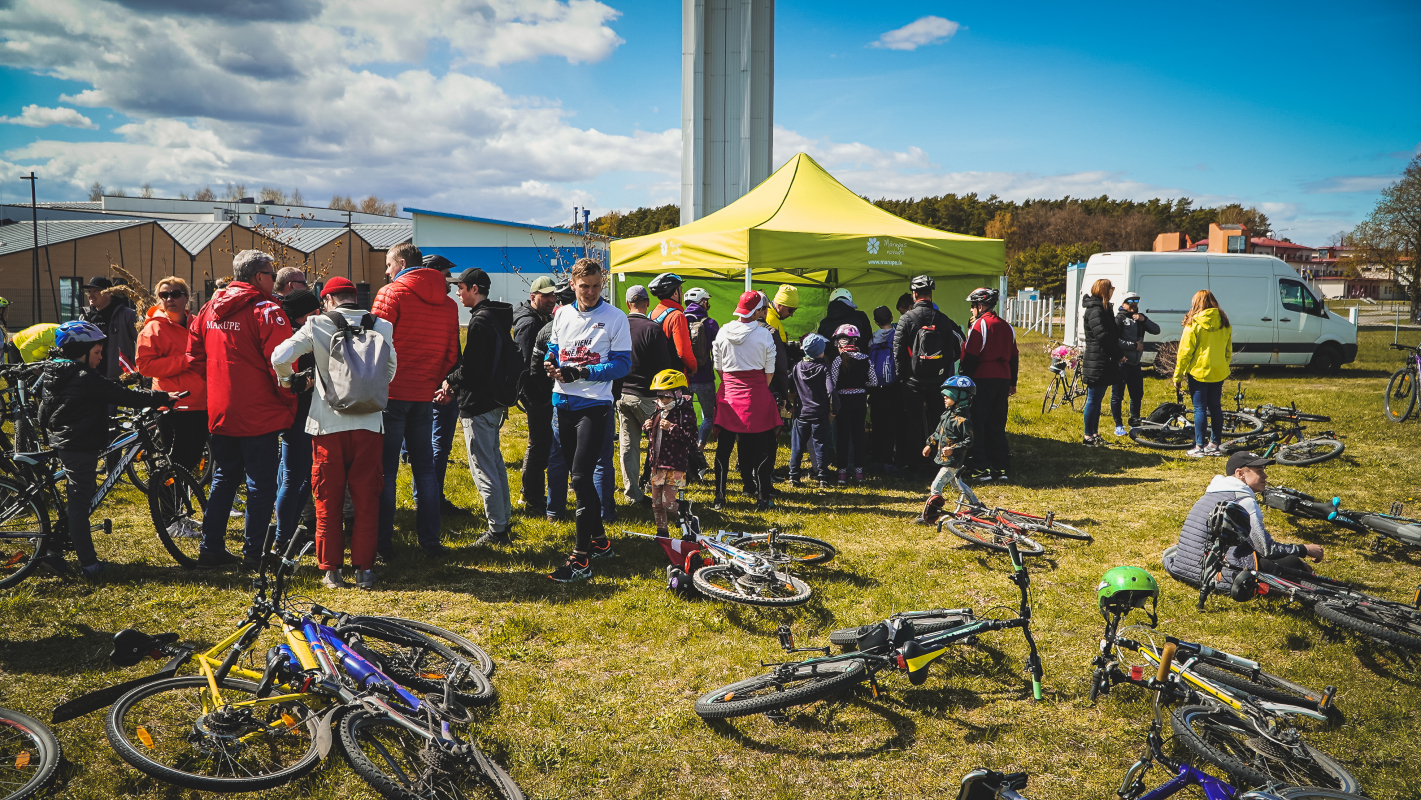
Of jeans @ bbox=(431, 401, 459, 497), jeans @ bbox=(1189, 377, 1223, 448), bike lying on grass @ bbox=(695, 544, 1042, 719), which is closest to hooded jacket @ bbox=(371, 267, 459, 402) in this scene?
jeans @ bbox=(431, 401, 459, 497)

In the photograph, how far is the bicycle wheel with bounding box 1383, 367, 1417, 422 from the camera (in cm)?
1062

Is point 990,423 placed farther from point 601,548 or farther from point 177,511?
point 177,511

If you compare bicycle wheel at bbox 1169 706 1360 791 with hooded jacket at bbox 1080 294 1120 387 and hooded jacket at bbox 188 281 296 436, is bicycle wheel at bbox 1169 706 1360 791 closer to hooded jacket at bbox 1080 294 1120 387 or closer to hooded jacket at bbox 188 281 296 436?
hooded jacket at bbox 188 281 296 436

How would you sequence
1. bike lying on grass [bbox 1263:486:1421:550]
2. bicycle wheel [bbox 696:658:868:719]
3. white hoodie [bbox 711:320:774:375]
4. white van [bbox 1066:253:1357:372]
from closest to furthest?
1. bicycle wheel [bbox 696:658:868:719]
2. bike lying on grass [bbox 1263:486:1421:550]
3. white hoodie [bbox 711:320:774:375]
4. white van [bbox 1066:253:1357:372]

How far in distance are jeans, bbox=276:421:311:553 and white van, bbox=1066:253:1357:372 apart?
51.2ft

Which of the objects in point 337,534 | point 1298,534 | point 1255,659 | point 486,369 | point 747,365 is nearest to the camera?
point 1255,659

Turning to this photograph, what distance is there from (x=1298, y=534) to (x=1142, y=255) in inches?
468

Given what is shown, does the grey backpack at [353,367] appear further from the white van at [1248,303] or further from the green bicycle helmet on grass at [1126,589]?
the white van at [1248,303]

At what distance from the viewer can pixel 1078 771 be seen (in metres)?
3.20

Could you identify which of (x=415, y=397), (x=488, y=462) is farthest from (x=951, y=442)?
(x=415, y=397)

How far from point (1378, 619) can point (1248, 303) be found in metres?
15.1

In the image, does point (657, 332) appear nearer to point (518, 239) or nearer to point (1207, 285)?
point (1207, 285)

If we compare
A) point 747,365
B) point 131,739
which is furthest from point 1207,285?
point 131,739

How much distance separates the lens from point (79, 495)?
15.9 ft
